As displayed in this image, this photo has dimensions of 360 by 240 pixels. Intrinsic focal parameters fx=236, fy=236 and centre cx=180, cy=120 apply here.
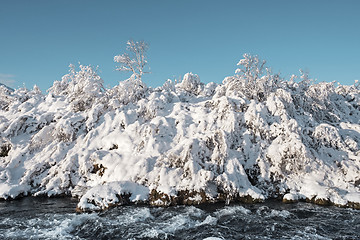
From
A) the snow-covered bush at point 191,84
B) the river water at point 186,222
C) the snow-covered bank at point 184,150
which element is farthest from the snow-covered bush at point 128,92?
the river water at point 186,222

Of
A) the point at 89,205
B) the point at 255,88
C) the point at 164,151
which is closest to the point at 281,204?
the point at 164,151

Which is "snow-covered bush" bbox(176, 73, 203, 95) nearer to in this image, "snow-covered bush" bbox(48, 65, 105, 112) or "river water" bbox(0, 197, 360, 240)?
"snow-covered bush" bbox(48, 65, 105, 112)

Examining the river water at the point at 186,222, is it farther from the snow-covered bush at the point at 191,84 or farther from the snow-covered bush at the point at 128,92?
the snow-covered bush at the point at 191,84

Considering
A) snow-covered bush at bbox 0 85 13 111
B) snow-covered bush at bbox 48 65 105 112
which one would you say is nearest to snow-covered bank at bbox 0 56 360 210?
snow-covered bush at bbox 48 65 105 112

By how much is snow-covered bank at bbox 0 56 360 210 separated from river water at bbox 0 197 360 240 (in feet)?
4.64

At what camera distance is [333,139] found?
2128cm

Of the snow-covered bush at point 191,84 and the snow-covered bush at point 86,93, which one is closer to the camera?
the snow-covered bush at point 86,93

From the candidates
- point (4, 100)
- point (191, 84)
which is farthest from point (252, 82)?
point (4, 100)

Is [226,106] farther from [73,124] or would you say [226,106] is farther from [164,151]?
[73,124]

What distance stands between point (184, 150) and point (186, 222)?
6.59m

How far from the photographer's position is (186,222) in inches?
543

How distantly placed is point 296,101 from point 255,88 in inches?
198

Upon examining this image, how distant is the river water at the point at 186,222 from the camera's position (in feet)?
40.4

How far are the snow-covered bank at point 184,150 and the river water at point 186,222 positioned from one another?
1.41 m
